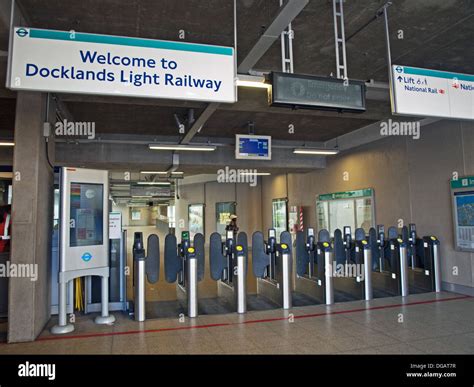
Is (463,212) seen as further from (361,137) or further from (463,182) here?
(361,137)

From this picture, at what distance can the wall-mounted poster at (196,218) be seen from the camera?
576 inches

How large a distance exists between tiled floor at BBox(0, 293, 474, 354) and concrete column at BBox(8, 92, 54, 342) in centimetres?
25

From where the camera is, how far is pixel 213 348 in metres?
3.41

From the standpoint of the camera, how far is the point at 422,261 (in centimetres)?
600

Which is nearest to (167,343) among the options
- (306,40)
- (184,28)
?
(184,28)

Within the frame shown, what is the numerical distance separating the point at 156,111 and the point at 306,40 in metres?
3.24

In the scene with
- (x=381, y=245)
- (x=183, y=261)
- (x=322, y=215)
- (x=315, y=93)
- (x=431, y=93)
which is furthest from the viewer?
(x=322, y=215)

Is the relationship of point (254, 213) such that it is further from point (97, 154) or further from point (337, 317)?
point (337, 317)

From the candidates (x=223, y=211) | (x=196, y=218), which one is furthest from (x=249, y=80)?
(x=196, y=218)

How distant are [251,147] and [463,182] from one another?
364 centimetres

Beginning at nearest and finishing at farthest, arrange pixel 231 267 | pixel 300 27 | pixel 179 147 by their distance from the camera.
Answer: pixel 300 27, pixel 231 267, pixel 179 147

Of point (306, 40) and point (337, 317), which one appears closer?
point (306, 40)

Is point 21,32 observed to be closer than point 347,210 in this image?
Yes
